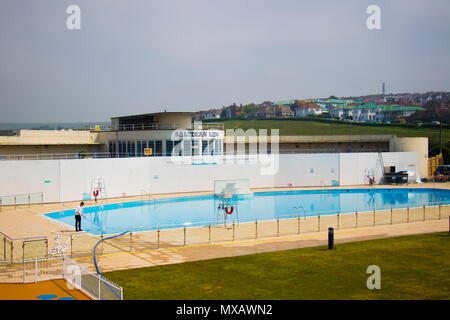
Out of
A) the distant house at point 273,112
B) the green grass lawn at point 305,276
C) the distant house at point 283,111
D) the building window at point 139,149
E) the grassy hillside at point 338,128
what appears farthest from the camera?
the distant house at point 273,112

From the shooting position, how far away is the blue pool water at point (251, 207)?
23875 millimetres

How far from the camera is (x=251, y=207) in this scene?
94.5 feet

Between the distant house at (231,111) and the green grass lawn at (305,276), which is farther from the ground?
the distant house at (231,111)

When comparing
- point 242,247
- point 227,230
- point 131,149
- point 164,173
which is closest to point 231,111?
point 131,149

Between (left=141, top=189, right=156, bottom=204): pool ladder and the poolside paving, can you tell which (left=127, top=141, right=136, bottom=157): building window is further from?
the poolside paving

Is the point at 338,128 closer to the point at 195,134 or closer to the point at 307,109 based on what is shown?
the point at 307,109

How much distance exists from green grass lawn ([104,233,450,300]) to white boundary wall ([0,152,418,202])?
656 inches

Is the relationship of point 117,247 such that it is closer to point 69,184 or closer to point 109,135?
point 69,184

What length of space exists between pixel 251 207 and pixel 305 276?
16045 mm

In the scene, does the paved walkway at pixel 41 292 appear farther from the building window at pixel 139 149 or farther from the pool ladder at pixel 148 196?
the building window at pixel 139 149

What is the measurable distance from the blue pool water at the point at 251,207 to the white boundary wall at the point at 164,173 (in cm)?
236

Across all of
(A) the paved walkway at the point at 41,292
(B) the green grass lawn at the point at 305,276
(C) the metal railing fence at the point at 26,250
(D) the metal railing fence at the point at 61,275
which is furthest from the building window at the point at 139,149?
(A) the paved walkway at the point at 41,292

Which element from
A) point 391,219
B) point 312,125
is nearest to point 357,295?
point 391,219

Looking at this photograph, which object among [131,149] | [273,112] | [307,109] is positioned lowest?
[131,149]
